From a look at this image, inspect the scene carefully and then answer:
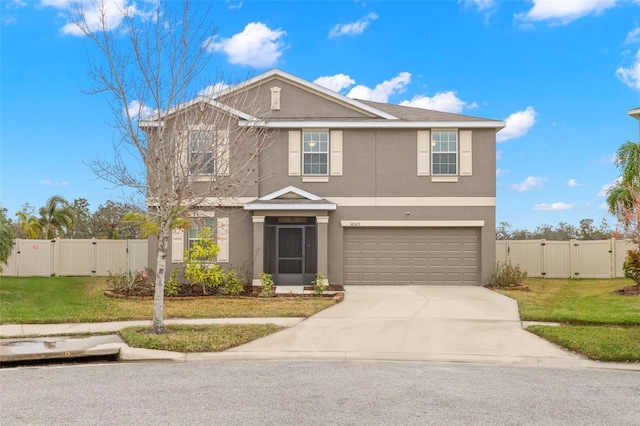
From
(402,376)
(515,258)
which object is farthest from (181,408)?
(515,258)

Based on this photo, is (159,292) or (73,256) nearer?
(159,292)

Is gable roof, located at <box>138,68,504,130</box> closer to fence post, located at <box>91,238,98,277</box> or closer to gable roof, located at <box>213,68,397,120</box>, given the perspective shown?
gable roof, located at <box>213,68,397,120</box>

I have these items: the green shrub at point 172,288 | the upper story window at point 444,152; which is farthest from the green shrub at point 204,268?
the upper story window at point 444,152

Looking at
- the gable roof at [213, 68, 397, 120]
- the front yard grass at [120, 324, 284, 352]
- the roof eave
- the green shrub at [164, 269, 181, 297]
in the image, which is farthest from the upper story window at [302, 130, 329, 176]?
the front yard grass at [120, 324, 284, 352]

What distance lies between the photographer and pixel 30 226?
34750 millimetres

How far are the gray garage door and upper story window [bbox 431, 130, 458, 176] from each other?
2275 mm

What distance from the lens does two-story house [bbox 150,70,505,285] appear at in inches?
854

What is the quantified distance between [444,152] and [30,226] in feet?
84.2

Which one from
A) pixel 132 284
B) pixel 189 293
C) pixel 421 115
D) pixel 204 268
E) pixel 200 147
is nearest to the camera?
pixel 200 147

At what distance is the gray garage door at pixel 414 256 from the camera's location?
21.9 m

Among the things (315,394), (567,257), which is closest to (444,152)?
(567,257)

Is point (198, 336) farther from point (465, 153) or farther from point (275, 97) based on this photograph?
point (465, 153)

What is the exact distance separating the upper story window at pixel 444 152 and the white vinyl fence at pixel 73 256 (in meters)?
15.0

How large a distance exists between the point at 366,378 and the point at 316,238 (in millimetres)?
13429
